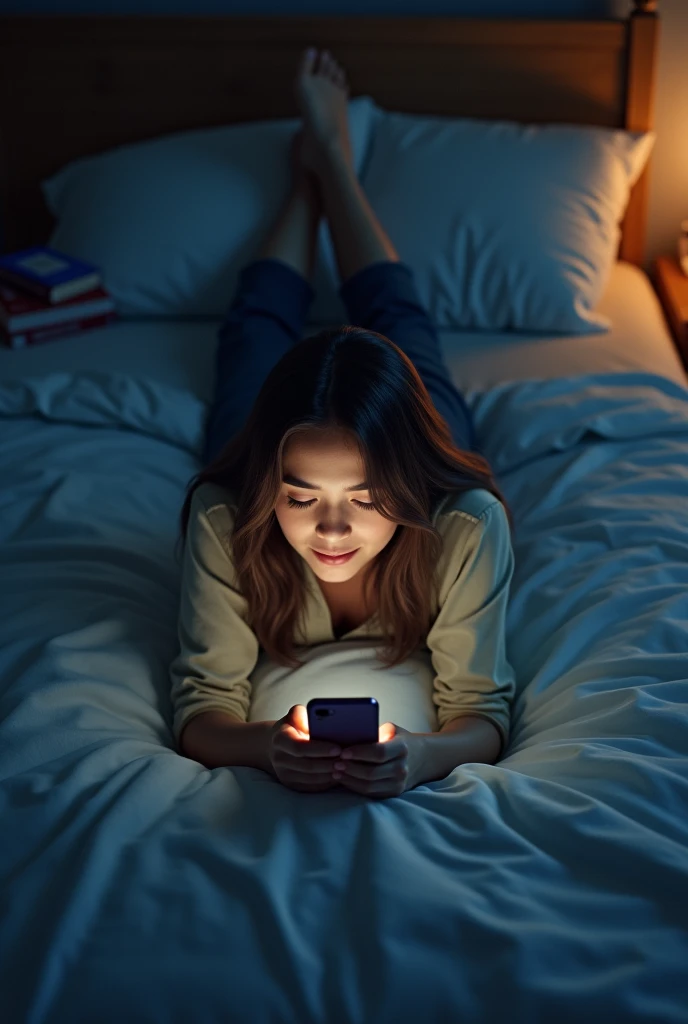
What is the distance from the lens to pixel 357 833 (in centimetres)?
108

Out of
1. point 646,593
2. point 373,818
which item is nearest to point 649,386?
point 646,593

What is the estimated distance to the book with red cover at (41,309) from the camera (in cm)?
233

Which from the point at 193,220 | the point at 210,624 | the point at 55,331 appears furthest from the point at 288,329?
the point at 210,624

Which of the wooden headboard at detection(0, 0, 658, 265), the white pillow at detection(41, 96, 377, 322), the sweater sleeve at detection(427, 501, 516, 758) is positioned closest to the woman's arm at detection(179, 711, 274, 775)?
the sweater sleeve at detection(427, 501, 516, 758)

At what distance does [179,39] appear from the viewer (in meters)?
2.61

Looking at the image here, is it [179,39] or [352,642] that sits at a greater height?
[179,39]

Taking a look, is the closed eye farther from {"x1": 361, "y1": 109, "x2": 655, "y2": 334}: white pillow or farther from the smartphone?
{"x1": 361, "y1": 109, "x2": 655, "y2": 334}: white pillow

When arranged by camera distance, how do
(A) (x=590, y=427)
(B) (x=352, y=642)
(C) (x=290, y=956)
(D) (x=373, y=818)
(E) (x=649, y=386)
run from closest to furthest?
(C) (x=290, y=956) → (D) (x=373, y=818) → (B) (x=352, y=642) → (A) (x=590, y=427) → (E) (x=649, y=386)

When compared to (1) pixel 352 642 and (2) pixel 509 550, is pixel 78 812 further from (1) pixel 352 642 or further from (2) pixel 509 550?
(2) pixel 509 550

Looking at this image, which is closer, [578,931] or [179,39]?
[578,931]

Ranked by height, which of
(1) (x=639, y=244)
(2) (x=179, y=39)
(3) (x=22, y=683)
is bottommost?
(1) (x=639, y=244)

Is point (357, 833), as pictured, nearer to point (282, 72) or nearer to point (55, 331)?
point (55, 331)

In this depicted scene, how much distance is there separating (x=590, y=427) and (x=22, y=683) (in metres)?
0.94

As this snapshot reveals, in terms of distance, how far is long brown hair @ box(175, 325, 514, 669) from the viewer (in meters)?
1.20
